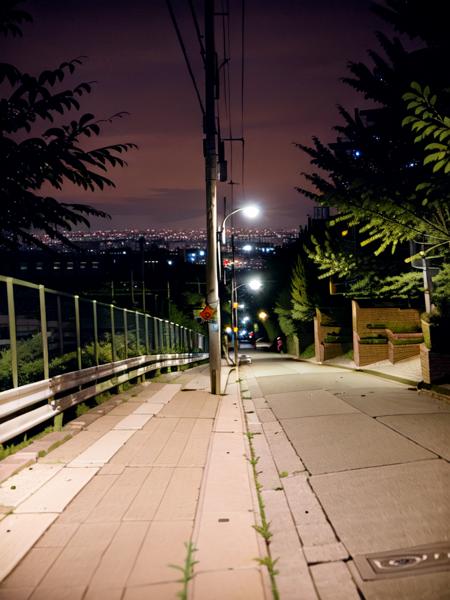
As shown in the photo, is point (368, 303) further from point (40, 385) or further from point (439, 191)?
point (40, 385)

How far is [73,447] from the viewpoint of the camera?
6.81m

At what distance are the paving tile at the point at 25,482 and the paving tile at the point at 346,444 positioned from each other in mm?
3096

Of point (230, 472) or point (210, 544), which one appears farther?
point (230, 472)

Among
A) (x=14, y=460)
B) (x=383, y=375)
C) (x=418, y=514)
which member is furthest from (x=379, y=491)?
(x=383, y=375)

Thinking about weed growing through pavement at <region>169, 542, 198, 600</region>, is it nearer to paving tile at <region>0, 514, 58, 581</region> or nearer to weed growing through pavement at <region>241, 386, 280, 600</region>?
weed growing through pavement at <region>241, 386, 280, 600</region>

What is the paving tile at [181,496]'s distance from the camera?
14.5 feet

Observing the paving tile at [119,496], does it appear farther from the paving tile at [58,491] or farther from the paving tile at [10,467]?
the paving tile at [10,467]

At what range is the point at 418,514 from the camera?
14.1 ft

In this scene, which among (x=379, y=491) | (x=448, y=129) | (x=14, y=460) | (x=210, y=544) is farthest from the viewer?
(x=448, y=129)

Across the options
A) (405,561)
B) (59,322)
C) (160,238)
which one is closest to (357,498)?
(405,561)

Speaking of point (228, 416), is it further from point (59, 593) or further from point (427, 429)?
point (59, 593)

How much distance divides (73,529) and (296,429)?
4836 millimetres

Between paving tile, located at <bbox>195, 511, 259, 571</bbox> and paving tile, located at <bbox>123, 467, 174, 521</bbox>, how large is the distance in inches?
20.9

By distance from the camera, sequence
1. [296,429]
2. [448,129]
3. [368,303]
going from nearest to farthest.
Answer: [448,129] → [296,429] → [368,303]
